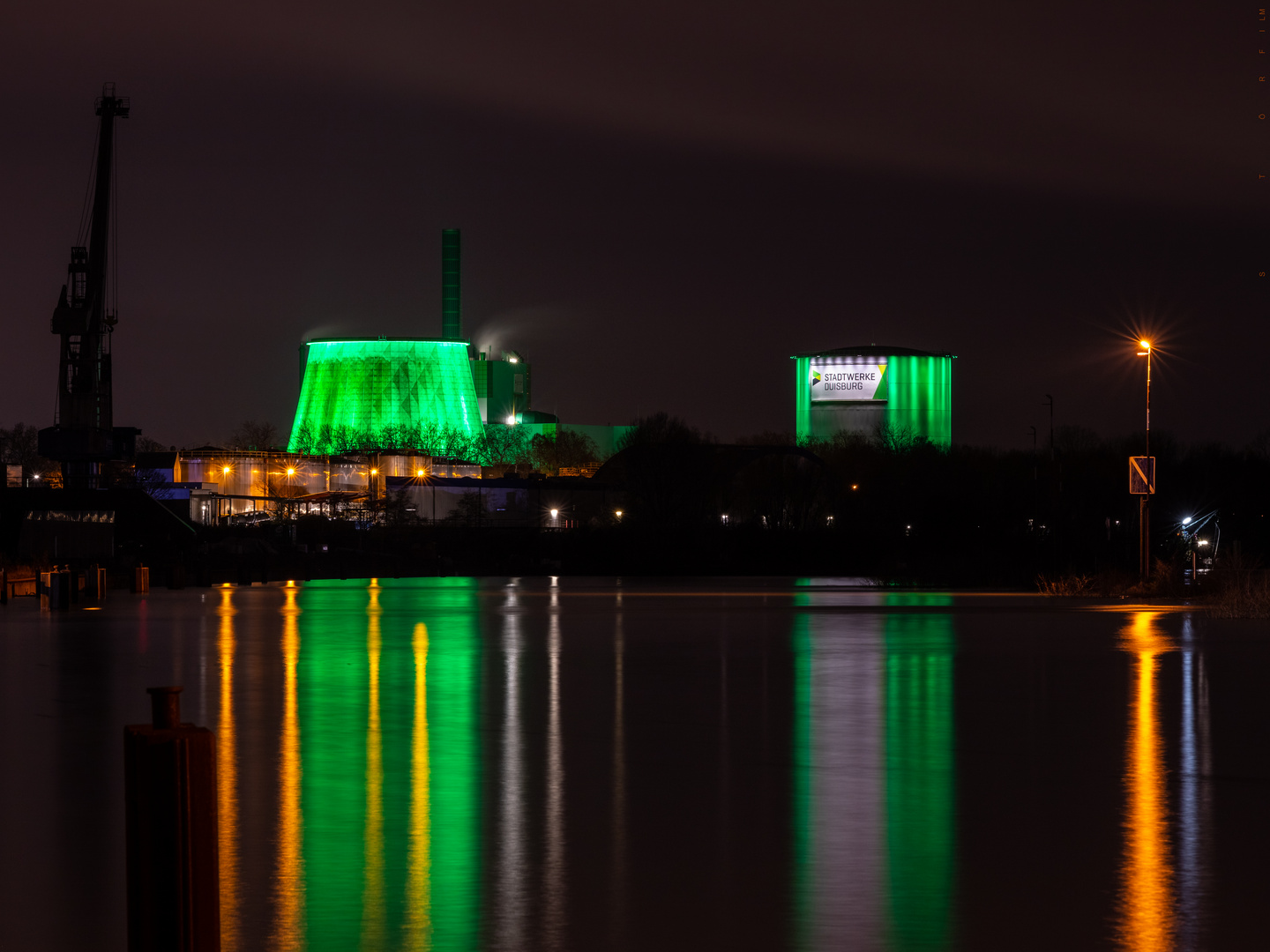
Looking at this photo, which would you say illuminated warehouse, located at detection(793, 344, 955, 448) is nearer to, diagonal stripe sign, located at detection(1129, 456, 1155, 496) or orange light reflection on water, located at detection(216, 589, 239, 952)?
diagonal stripe sign, located at detection(1129, 456, 1155, 496)

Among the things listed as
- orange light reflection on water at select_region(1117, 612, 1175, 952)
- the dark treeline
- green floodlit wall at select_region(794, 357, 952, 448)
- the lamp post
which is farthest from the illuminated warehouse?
orange light reflection on water at select_region(1117, 612, 1175, 952)

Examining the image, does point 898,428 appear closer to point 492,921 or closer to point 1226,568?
point 1226,568

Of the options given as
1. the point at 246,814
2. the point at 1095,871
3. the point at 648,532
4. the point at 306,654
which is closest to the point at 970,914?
the point at 1095,871

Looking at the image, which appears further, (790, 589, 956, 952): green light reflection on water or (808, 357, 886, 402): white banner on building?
(808, 357, 886, 402): white banner on building

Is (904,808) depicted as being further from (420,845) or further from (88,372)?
(88,372)

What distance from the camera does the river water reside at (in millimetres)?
5828

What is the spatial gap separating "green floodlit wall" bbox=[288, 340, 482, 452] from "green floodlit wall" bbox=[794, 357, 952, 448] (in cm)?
4080

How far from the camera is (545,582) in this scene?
48.6 m

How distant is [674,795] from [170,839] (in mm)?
4567

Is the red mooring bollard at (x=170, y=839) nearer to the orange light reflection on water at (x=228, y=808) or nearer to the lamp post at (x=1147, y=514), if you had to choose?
the orange light reflection on water at (x=228, y=808)

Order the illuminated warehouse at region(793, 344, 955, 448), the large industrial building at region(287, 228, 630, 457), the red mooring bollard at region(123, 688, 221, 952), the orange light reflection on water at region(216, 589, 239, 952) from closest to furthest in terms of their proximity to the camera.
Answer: the red mooring bollard at region(123, 688, 221, 952) < the orange light reflection on water at region(216, 589, 239, 952) < the large industrial building at region(287, 228, 630, 457) < the illuminated warehouse at region(793, 344, 955, 448)

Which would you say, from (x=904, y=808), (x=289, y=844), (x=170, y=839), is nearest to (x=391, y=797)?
(x=289, y=844)

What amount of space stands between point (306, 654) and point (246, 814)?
34.1 ft

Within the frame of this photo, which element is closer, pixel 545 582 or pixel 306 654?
pixel 306 654
